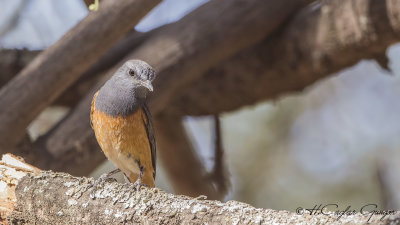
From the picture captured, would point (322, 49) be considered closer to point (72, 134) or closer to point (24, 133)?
point (72, 134)

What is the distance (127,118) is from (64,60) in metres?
1.14

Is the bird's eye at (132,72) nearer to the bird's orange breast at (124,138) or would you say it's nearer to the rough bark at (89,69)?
the bird's orange breast at (124,138)

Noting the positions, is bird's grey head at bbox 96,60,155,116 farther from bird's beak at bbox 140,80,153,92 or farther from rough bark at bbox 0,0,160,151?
rough bark at bbox 0,0,160,151

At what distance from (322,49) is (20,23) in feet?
13.6

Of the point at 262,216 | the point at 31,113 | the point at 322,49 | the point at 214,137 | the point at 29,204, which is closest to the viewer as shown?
the point at 262,216

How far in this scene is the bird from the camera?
417cm

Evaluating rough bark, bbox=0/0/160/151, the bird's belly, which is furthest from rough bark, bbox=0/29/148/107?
the bird's belly

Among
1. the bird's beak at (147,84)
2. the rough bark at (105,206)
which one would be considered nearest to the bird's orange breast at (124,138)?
the bird's beak at (147,84)

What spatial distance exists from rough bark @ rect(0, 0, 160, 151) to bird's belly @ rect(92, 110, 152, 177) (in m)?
0.83

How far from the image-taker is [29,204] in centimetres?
296

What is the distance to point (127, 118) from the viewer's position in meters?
4.17

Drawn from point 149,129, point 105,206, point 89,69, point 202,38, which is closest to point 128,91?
point 149,129

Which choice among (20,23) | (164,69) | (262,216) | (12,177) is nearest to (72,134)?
(164,69)

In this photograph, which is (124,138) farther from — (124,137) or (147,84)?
(147,84)
